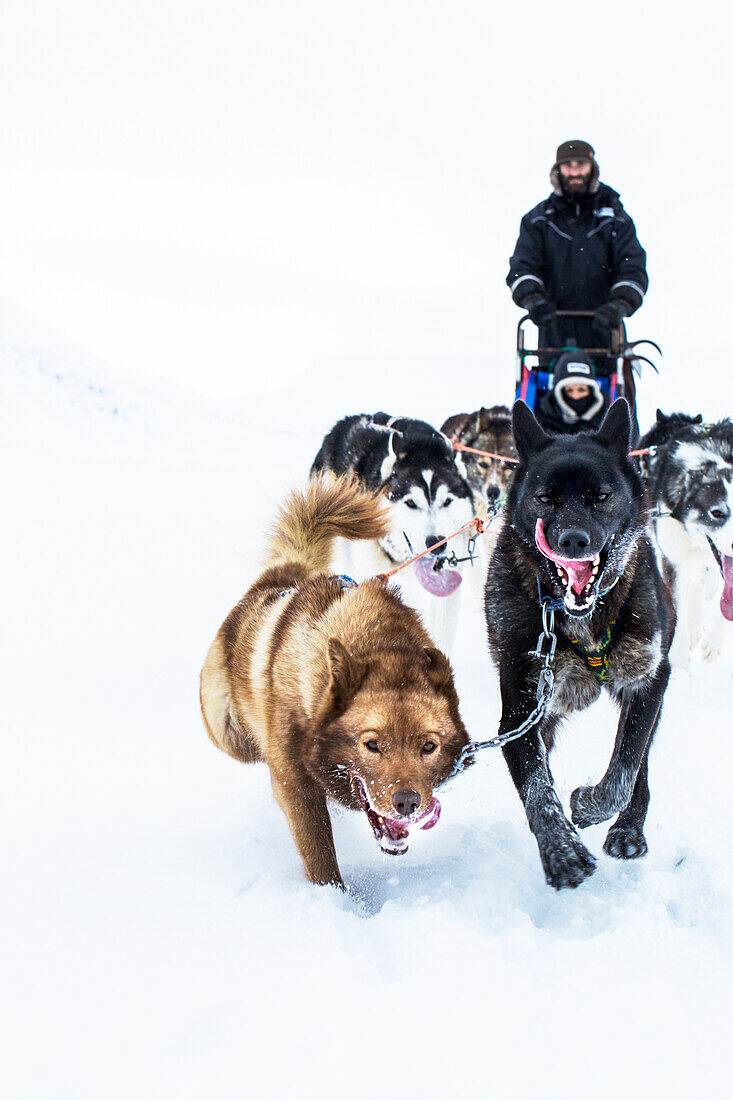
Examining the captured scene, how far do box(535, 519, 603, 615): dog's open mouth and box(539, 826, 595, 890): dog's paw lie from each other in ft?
1.97

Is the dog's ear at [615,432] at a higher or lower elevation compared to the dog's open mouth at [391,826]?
higher

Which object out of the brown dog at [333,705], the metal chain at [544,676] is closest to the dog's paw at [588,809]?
the metal chain at [544,676]

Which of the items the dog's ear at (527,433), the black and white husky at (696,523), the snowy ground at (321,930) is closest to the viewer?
the snowy ground at (321,930)

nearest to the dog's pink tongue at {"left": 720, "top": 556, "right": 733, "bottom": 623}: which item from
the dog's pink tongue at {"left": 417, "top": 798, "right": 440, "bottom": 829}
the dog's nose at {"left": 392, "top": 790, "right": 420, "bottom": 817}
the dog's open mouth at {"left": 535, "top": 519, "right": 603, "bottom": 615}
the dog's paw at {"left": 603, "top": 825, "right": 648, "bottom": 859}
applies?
the dog's paw at {"left": 603, "top": 825, "right": 648, "bottom": 859}

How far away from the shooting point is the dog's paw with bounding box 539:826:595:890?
216cm

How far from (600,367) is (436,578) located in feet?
4.66

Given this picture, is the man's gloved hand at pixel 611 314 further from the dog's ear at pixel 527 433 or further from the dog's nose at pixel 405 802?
the dog's nose at pixel 405 802

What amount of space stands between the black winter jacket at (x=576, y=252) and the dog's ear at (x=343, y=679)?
2.46 meters

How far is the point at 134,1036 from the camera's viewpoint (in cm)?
154

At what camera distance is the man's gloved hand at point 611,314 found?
381 cm

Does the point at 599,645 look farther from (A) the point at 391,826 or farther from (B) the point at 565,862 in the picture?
(A) the point at 391,826

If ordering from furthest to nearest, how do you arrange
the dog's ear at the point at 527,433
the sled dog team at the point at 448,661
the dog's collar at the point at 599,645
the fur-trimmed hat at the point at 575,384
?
the fur-trimmed hat at the point at 575,384 < the dog's ear at the point at 527,433 < the dog's collar at the point at 599,645 < the sled dog team at the point at 448,661

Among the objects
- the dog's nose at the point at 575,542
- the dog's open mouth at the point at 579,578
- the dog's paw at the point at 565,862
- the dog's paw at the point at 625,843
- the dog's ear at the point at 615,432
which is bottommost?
the dog's paw at the point at 625,843

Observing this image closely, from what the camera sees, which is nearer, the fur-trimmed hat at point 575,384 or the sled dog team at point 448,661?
the sled dog team at point 448,661
